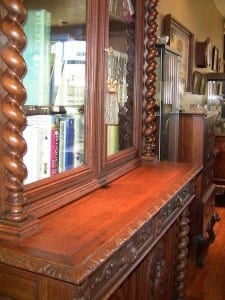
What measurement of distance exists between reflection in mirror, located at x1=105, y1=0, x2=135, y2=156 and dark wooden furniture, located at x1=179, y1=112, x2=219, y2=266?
35.8 inches

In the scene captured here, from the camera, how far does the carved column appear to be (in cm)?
94

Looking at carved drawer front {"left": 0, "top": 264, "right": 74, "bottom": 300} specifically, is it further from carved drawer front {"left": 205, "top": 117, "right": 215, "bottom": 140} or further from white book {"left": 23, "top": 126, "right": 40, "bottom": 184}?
carved drawer front {"left": 205, "top": 117, "right": 215, "bottom": 140}

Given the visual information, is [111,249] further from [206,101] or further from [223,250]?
[206,101]

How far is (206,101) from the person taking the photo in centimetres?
487

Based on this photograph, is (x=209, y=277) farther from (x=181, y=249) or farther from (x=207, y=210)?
(x=181, y=249)

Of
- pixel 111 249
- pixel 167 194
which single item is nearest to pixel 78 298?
pixel 111 249

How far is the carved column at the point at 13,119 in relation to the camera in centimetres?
94

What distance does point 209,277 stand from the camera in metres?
2.71

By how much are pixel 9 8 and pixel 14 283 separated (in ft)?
2.29

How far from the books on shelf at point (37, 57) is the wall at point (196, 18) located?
1801 mm

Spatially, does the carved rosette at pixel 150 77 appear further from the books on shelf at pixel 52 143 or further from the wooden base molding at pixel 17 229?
the wooden base molding at pixel 17 229

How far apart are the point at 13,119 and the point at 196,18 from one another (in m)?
3.73

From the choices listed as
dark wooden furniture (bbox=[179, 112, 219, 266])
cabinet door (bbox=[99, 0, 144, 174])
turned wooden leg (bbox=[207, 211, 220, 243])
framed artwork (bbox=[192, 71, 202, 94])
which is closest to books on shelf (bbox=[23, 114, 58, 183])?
cabinet door (bbox=[99, 0, 144, 174])

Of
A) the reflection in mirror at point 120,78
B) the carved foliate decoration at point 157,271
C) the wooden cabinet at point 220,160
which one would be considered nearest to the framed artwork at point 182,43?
the wooden cabinet at point 220,160
